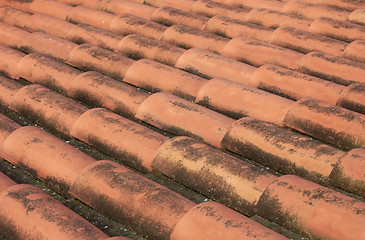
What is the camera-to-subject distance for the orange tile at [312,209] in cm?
191

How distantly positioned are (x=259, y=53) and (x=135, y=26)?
115cm

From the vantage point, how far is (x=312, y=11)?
428 centimetres

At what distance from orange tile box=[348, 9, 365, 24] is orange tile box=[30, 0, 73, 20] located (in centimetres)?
248

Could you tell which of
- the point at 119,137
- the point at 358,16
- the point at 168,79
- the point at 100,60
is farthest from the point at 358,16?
the point at 119,137

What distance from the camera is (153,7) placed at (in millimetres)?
4641

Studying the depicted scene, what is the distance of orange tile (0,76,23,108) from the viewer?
3.36 meters

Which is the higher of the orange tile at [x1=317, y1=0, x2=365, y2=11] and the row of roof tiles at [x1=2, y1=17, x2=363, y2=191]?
the orange tile at [x1=317, y1=0, x2=365, y2=11]

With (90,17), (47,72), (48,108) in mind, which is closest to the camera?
(48,108)

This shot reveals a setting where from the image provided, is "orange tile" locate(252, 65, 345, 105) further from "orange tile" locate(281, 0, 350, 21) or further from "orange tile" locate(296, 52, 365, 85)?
"orange tile" locate(281, 0, 350, 21)

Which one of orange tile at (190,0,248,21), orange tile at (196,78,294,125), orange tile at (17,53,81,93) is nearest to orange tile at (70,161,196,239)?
orange tile at (196,78,294,125)

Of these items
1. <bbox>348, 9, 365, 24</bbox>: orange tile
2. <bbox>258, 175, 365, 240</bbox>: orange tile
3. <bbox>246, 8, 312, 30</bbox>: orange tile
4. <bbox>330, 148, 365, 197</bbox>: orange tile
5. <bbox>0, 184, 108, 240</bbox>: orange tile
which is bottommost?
<bbox>0, 184, 108, 240</bbox>: orange tile

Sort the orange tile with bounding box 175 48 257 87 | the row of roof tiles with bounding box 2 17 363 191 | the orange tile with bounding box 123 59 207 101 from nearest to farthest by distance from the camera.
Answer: the row of roof tiles with bounding box 2 17 363 191
the orange tile with bounding box 123 59 207 101
the orange tile with bounding box 175 48 257 87

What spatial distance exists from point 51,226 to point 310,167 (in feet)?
3.82

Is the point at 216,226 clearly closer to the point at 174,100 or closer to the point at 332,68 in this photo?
the point at 174,100
